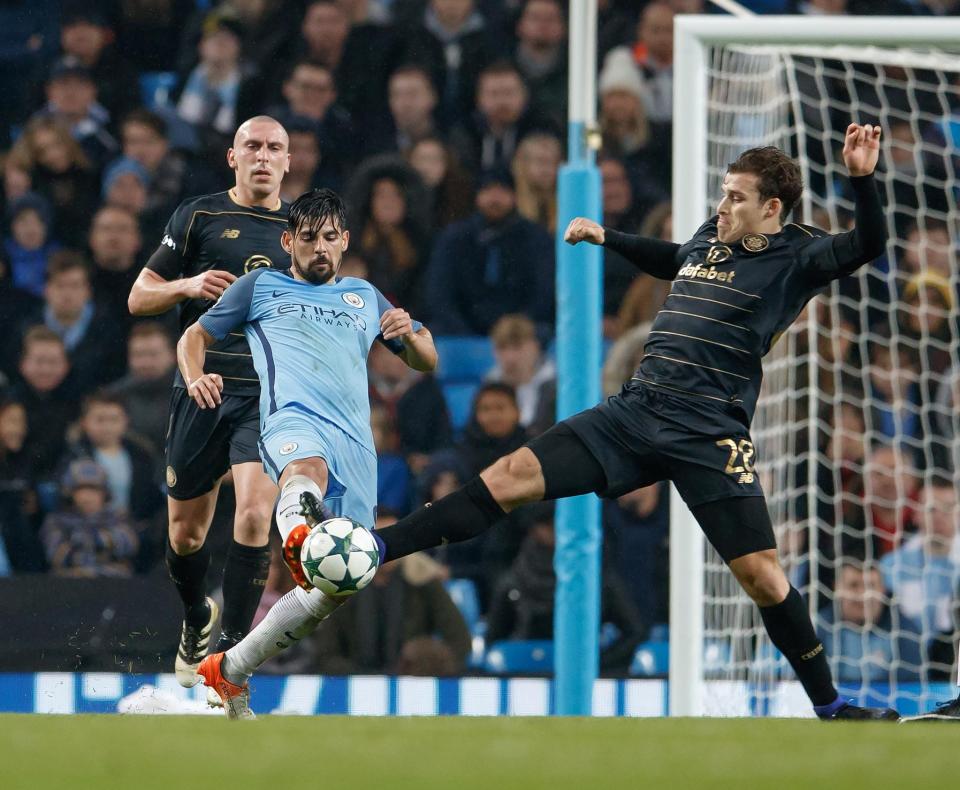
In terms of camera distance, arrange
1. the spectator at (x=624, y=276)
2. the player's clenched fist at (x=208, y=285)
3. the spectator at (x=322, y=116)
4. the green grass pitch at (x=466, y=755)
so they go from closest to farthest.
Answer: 1. the green grass pitch at (x=466, y=755)
2. the player's clenched fist at (x=208, y=285)
3. the spectator at (x=624, y=276)
4. the spectator at (x=322, y=116)

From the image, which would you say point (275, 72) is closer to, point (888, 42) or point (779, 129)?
point (779, 129)

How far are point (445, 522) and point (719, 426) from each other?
3.15 feet

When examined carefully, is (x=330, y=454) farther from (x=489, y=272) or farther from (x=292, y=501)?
(x=489, y=272)

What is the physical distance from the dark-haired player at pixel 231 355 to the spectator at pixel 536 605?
8.34 ft

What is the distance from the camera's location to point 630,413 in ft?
18.4

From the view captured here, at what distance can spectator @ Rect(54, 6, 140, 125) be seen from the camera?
415 inches

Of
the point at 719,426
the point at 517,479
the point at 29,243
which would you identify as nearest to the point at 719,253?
the point at 719,426

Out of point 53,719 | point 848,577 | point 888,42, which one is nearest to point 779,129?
point 888,42

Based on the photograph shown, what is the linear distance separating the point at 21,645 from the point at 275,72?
4414mm

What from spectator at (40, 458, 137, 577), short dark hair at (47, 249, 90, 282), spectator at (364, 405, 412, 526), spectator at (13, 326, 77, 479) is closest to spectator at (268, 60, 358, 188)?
short dark hair at (47, 249, 90, 282)

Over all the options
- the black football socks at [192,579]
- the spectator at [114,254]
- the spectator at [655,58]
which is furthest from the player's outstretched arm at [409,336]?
Answer: the spectator at [655,58]

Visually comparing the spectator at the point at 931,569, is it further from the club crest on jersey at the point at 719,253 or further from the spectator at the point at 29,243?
the spectator at the point at 29,243

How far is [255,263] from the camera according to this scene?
6.28m

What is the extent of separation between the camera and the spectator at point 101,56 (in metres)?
10.5
